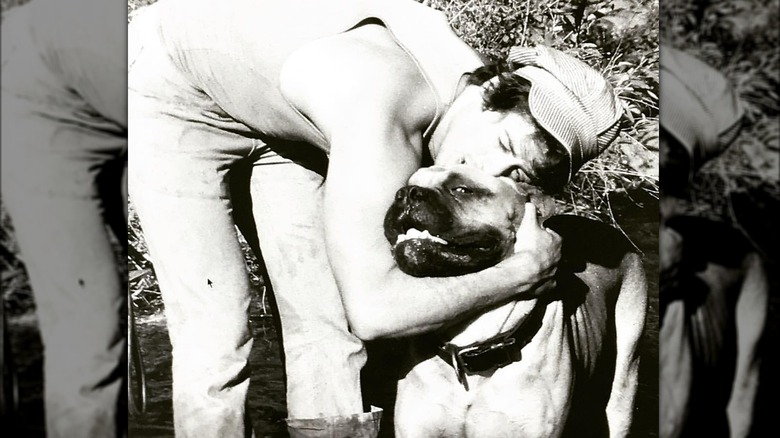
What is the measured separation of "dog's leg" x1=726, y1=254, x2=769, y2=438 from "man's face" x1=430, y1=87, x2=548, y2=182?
3.27 feet

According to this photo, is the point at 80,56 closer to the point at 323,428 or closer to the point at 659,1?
the point at 323,428

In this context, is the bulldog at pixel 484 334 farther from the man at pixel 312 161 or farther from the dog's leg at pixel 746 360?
the dog's leg at pixel 746 360

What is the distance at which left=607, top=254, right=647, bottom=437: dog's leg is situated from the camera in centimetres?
391

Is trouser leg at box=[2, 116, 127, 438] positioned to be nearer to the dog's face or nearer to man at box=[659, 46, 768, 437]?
the dog's face

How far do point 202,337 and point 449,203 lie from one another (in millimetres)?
1059

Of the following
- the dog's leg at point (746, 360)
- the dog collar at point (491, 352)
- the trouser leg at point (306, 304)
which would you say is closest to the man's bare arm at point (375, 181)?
the dog collar at point (491, 352)

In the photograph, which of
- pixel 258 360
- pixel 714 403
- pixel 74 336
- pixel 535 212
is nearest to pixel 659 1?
pixel 535 212

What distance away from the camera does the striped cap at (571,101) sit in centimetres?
374

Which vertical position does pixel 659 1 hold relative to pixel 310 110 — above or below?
above

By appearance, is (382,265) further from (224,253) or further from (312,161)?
(224,253)

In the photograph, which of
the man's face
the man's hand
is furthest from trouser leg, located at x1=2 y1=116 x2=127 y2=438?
the man's hand

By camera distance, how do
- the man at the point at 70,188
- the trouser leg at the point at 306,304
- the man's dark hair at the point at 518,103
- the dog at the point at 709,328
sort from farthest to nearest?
the man at the point at 70,188, the dog at the point at 709,328, the trouser leg at the point at 306,304, the man's dark hair at the point at 518,103

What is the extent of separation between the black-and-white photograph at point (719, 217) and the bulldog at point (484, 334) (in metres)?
0.42

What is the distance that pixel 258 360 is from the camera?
3977 mm
